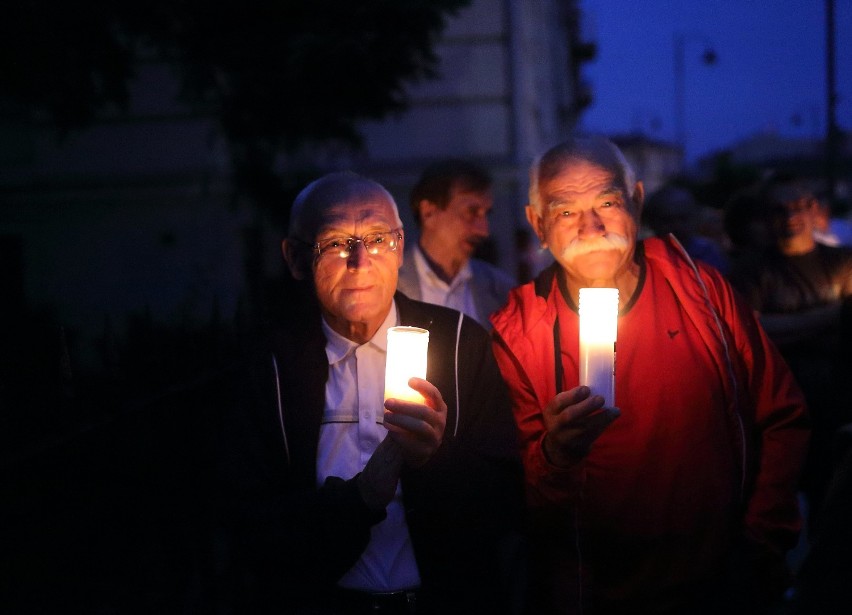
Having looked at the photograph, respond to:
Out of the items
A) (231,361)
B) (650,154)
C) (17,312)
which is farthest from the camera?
(650,154)

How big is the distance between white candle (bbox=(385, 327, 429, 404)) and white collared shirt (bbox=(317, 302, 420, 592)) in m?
0.37

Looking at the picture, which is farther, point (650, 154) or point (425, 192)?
point (650, 154)

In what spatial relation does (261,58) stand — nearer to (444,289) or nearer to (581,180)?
(444,289)

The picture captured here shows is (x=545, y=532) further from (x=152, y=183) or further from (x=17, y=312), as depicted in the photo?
(x=152, y=183)

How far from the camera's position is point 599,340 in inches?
76.2

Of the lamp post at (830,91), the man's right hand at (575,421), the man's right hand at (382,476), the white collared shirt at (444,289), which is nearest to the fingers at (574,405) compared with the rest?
the man's right hand at (575,421)

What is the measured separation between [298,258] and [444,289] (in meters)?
1.95

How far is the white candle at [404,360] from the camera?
6.00 feet

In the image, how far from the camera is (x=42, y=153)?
1082 cm

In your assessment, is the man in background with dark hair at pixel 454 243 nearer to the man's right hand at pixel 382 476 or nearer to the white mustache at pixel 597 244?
the white mustache at pixel 597 244

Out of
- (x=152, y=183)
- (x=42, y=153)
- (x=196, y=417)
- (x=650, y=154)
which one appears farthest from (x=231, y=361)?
(x=650, y=154)

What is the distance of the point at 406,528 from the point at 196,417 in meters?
1.98

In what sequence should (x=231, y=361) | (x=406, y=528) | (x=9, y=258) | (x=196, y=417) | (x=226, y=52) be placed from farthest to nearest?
(x=226, y=52), (x=9, y=258), (x=231, y=361), (x=196, y=417), (x=406, y=528)

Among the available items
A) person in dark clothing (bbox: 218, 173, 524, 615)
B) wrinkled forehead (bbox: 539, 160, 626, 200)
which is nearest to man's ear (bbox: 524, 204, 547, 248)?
wrinkled forehead (bbox: 539, 160, 626, 200)
